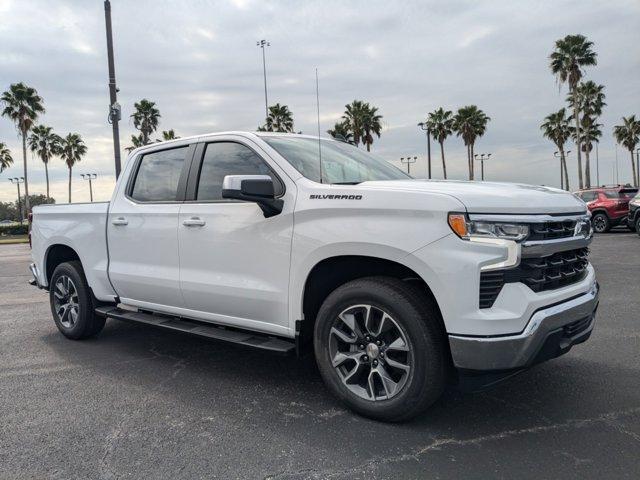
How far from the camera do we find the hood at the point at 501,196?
9.71 ft

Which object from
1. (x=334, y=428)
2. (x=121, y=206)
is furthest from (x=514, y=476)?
(x=121, y=206)

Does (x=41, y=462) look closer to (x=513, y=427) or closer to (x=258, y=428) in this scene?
(x=258, y=428)

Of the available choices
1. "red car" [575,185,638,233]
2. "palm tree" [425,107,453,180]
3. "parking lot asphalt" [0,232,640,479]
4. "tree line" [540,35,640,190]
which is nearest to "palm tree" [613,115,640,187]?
"tree line" [540,35,640,190]

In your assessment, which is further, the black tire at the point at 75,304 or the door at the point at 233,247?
the black tire at the point at 75,304

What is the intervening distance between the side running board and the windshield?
118 cm

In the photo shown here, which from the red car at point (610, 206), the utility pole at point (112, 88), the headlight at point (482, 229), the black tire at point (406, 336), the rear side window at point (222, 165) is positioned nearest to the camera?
the headlight at point (482, 229)

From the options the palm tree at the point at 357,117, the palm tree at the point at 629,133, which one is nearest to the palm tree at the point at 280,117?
the palm tree at the point at 357,117

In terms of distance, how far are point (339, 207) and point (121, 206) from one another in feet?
8.38

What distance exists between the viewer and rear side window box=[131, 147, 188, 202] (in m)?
4.62

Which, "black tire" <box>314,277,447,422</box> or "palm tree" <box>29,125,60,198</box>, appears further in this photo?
"palm tree" <box>29,125,60,198</box>

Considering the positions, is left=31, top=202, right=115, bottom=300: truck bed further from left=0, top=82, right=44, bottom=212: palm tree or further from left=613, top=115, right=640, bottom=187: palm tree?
left=613, top=115, right=640, bottom=187: palm tree

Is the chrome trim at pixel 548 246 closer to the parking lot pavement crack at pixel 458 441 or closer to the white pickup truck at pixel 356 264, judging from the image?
the white pickup truck at pixel 356 264

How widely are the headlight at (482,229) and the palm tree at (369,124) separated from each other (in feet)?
140

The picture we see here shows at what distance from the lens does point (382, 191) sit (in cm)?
322
